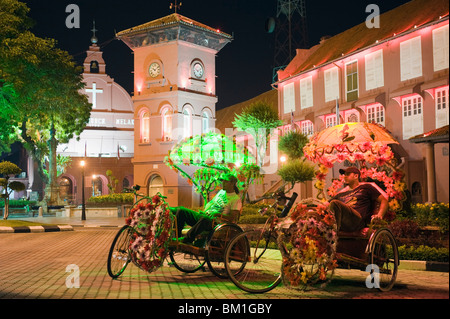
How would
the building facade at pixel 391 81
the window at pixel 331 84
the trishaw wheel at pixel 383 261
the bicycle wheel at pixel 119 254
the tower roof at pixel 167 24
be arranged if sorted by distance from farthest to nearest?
1. the tower roof at pixel 167 24
2. the window at pixel 331 84
3. the building facade at pixel 391 81
4. the bicycle wheel at pixel 119 254
5. the trishaw wheel at pixel 383 261

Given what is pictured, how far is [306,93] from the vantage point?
112 feet

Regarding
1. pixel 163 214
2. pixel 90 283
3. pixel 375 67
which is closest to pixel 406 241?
pixel 163 214

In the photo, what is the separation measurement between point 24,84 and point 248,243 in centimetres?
2321

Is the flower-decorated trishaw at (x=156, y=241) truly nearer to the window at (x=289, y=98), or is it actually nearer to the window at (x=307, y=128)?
the window at (x=307, y=128)

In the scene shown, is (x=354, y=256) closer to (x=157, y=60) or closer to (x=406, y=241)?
(x=406, y=241)

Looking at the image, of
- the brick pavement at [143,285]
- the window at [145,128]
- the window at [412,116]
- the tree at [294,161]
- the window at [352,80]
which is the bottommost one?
the brick pavement at [143,285]

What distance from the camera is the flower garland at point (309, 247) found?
6.62m

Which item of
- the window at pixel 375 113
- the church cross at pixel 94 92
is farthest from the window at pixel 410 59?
the church cross at pixel 94 92

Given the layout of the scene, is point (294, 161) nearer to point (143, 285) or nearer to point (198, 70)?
point (198, 70)

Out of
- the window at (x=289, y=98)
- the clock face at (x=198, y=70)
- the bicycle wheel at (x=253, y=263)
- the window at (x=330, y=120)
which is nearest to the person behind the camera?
the bicycle wheel at (x=253, y=263)

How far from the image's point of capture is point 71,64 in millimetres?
36812

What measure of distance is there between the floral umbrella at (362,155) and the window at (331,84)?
19.7 metres

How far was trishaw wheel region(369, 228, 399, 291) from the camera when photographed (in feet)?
23.2

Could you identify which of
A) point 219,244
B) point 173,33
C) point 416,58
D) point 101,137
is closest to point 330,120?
point 416,58
